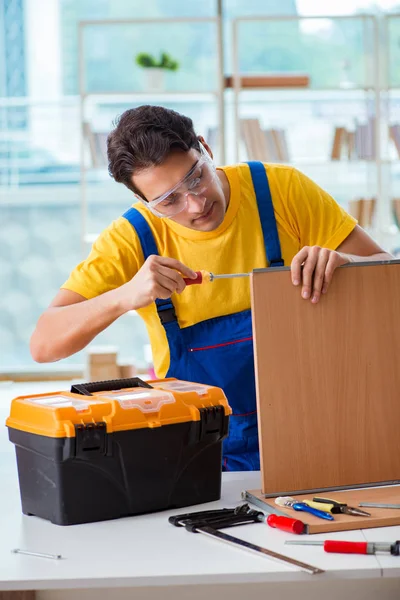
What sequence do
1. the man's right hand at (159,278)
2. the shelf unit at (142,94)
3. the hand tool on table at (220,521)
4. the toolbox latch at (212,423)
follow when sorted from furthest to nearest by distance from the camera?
the shelf unit at (142,94)
the man's right hand at (159,278)
the toolbox latch at (212,423)
the hand tool on table at (220,521)

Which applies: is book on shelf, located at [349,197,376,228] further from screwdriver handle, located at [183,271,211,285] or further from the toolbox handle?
the toolbox handle

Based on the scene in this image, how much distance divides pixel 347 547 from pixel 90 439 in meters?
0.49

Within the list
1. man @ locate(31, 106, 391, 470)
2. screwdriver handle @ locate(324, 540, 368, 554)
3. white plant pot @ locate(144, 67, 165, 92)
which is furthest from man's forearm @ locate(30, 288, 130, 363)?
white plant pot @ locate(144, 67, 165, 92)

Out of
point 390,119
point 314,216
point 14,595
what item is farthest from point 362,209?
point 14,595

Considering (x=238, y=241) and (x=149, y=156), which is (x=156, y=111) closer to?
(x=149, y=156)

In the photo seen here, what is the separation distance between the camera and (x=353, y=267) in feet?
5.90

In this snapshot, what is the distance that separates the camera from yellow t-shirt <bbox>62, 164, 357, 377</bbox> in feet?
6.95

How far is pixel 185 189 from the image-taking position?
195cm

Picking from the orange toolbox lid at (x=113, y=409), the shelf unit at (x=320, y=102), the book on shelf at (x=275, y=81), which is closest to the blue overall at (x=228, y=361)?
the orange toolbox lid at (x=113, y=409)

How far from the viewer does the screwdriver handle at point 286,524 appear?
1534 mm

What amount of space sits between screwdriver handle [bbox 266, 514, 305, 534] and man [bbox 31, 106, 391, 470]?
480mm

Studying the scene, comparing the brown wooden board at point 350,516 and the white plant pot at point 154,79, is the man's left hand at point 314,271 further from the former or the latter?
the white plant pot at point 154,79

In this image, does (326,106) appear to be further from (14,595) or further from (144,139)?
(14,595)

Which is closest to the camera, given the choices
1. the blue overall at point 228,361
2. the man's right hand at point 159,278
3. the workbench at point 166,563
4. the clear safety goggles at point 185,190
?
the workbench at point 166,563
